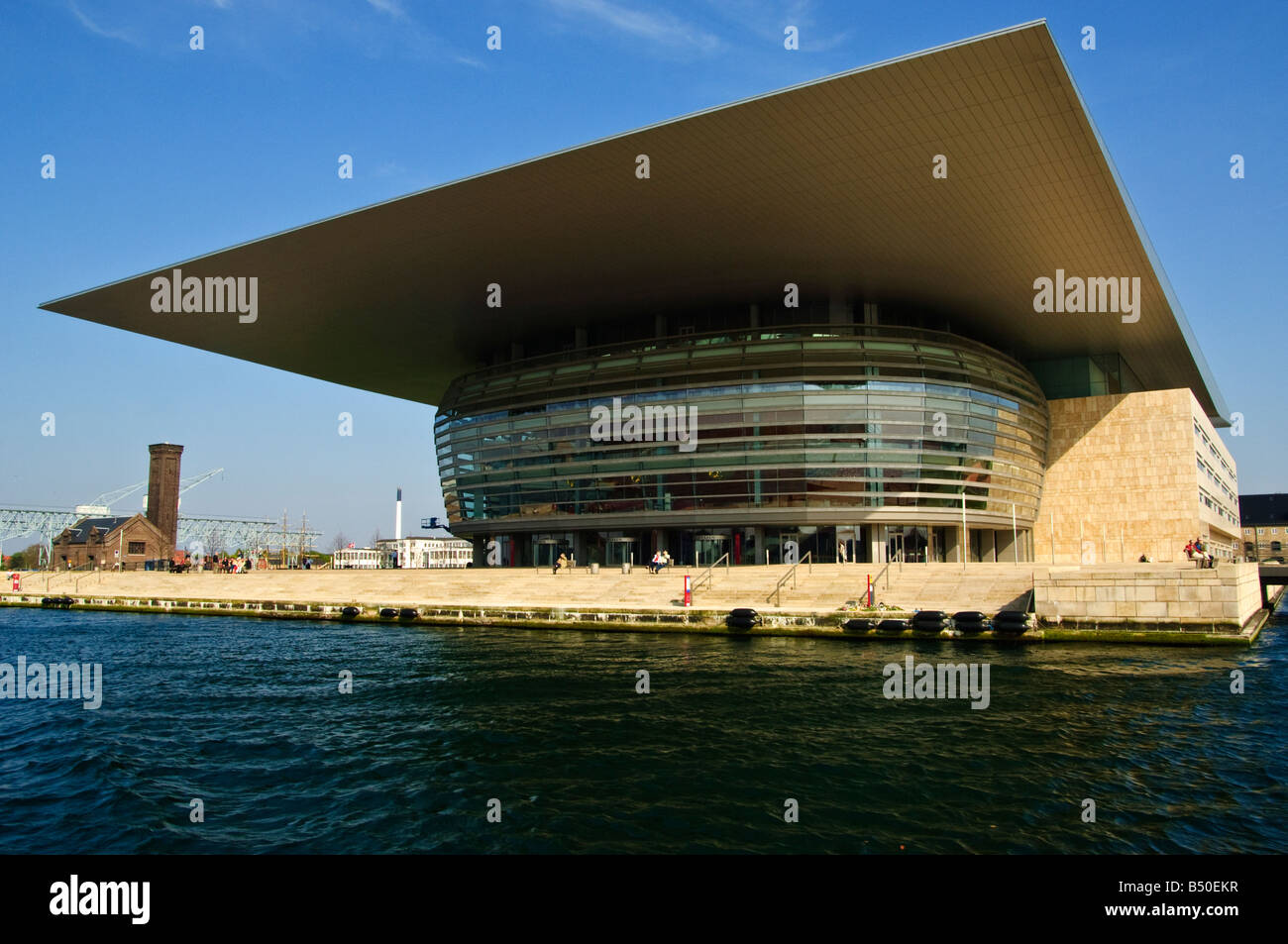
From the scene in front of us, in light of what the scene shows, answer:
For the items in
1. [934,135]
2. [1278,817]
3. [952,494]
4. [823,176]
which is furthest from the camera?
[952,494]

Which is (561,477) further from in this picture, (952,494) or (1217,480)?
(1217,480)

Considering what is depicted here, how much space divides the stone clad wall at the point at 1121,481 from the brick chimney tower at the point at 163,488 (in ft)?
258

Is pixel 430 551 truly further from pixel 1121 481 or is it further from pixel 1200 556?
pixel 1200 556

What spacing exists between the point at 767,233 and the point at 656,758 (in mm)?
26639

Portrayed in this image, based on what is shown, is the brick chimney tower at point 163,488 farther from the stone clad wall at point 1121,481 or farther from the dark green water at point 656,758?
the stone clad wall at point 1121,481

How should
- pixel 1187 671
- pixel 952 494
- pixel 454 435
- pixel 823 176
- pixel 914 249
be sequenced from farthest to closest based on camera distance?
pixel 454 435 < pixel 952 494 < pixel 914 249 < pixel 823 176 < pixel 1187 671

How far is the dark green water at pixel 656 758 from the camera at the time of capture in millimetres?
8789

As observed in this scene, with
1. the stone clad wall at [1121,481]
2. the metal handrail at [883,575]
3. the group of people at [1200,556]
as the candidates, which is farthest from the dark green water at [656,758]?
the stone clad wall at [1121,481]

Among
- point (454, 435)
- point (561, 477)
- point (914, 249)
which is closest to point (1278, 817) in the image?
point (914, 249)

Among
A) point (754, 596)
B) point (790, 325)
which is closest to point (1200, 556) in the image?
point (754, 596)

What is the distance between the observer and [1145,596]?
74.5ft

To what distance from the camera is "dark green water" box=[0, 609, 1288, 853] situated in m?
8.79

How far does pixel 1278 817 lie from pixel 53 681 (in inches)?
896
